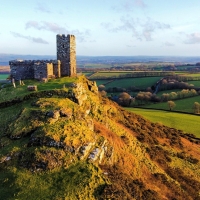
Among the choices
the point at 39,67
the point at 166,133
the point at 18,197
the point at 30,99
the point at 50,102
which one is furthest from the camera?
the point at 166,133

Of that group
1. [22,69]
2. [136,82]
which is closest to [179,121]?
[22,69]

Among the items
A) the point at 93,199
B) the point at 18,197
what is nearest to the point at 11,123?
the point at 18,197

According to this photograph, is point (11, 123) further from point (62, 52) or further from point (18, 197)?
point (62, 52)

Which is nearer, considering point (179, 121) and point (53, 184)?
point (53, 184)

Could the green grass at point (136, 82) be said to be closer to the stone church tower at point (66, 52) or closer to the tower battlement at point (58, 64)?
the stone church tower at point (66, 52)

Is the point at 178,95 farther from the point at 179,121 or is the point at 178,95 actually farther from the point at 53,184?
the point at 53,184

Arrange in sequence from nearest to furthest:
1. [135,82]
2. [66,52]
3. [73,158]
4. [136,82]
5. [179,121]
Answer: [73,158], [66,52], [179,121], [136,82], [135,82]

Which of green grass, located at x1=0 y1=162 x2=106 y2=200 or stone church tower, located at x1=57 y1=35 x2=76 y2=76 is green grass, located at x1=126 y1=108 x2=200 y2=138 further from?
green grass, located at x1=0 y1=162 x2=106 y2=200

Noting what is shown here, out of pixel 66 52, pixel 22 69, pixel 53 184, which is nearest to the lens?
pixel 53 184
